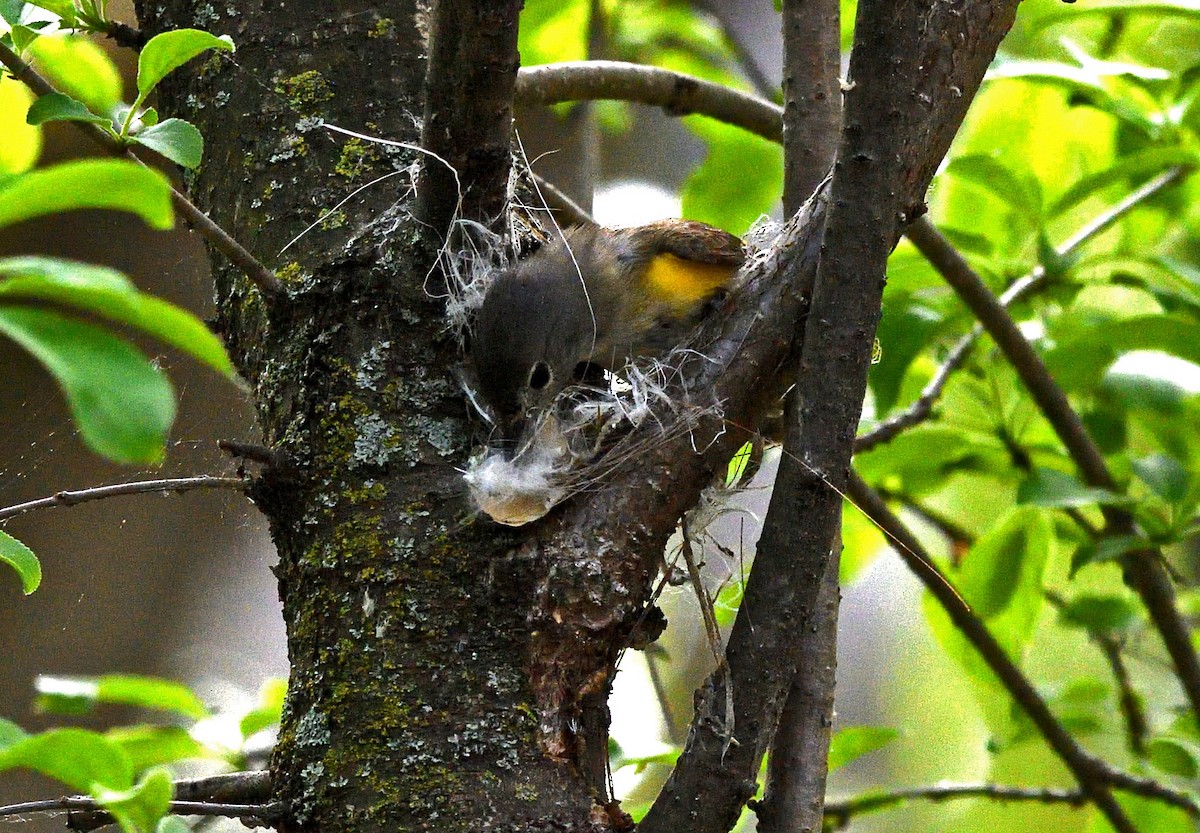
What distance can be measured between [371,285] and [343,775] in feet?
2.08

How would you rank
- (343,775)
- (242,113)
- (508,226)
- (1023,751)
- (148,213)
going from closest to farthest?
(148,213) < (343,775) < (242,113) < (508,226) < (1023,751)

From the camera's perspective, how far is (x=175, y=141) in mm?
1210

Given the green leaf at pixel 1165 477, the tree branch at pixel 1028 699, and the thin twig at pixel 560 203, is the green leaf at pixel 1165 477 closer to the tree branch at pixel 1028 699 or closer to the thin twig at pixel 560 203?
the tree branch at pixel 1028 699

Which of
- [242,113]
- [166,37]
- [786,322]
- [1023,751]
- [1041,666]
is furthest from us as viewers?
[1041,666]

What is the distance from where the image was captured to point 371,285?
5.13 ft

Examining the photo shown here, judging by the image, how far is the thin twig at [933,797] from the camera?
2.65 metres

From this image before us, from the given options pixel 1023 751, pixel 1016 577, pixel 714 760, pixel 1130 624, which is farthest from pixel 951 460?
pixel 1023 751

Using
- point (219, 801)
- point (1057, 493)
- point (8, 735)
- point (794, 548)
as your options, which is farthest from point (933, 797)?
point (8, 735)

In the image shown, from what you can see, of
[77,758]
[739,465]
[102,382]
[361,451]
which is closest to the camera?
[102,382]

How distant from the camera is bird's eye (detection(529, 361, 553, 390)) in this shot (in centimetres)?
206

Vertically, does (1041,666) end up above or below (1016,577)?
above

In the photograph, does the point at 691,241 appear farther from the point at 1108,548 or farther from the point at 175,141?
the point at 175,141

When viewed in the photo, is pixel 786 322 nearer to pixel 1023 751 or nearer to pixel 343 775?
pixel 343 775

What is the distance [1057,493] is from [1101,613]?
0.79 metres
